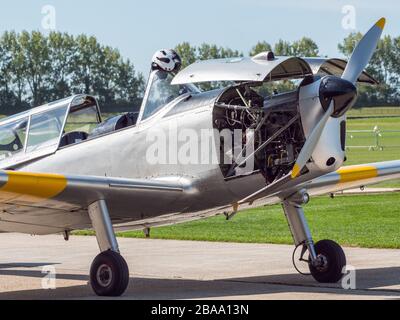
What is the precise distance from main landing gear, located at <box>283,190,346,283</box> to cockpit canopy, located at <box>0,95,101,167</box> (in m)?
2.81

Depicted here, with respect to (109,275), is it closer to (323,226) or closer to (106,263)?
(106,263)

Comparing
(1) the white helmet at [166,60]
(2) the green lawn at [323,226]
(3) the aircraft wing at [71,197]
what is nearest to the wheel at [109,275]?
(3) the aircraft wing at [71,197]

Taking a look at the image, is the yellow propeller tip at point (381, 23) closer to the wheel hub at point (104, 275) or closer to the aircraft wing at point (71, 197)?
the aircraft wing at point (71, 197)

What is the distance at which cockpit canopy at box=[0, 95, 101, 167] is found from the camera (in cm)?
1193

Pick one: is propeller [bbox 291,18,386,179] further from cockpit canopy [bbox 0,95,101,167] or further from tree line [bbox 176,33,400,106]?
tree line [bbox 176,33,400,106]

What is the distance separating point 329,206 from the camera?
23.3m

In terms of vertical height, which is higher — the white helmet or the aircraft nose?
the white helmet

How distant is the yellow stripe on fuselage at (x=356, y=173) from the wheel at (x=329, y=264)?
1133mm

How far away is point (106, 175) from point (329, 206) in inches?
496

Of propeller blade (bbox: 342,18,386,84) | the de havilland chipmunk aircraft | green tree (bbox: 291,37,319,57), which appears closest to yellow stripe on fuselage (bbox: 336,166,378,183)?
the de havilland chipmunk aircraft

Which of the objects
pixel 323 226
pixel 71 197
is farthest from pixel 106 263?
pixel 323 226

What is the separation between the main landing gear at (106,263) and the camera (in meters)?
10.6

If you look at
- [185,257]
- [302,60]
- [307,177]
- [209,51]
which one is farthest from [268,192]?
[209,51]
